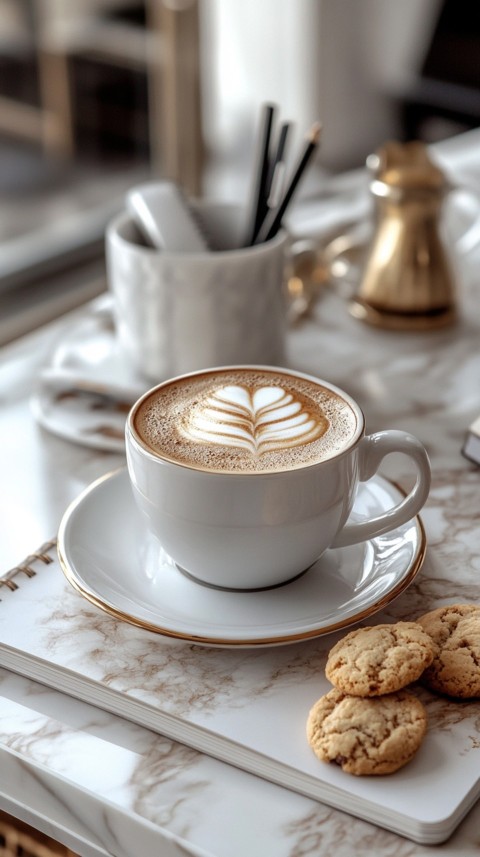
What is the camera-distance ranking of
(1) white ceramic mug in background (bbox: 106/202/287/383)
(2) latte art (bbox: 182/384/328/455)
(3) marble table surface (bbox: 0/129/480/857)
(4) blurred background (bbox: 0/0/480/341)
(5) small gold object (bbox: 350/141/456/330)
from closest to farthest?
(3) marble table surface (bbox: 0/129/480/857)
(2) latte art (bbox: 182/384/328/455)
(1) white ceramic mug in background (bbox: 106/202/287/383)
(5) small gold object (bbox: 350/141/456/330)
(4) blurred background (bbox: 0/0/480/341)

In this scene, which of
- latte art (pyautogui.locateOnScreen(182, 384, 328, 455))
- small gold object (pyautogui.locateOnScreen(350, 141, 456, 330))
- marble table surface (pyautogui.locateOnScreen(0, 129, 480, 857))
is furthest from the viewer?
small gold object (pyautogui.locateOnScreen(350, 141, 456, 330))

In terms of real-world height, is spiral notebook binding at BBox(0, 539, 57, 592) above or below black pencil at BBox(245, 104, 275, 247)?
below

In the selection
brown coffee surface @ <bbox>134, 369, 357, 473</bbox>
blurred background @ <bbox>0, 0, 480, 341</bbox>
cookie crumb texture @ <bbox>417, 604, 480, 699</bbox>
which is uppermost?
brown coffee surface @ <bbox>134, 369, 357, 473</bbox>

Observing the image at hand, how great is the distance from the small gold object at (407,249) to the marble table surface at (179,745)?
0.03 meters

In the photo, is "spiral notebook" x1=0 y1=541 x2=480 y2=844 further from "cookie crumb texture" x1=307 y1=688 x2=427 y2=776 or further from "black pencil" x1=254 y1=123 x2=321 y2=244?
"black pencil" x1=254 y1=123 x2=321 y2=244

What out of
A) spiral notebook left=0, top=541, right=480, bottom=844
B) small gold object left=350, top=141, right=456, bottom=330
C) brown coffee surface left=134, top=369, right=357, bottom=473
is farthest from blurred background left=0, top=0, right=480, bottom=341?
spiral notebook left=0, top=541, right=480, bottom=844

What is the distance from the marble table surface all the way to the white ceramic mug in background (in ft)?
0.33

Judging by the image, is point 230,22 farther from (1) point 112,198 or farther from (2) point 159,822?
(2) point 159,822

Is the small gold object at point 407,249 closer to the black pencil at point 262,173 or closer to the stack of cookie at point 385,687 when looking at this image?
the black pencil at point 262,173

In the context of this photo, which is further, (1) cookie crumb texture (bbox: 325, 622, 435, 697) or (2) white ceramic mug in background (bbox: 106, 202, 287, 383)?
(2) white ceramic mug in background (bbox: 106, 202, 287, 383)

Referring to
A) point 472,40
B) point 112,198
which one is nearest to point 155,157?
point 112,198

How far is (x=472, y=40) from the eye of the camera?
316 centimetres

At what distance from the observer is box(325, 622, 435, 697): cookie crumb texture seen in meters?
0.47

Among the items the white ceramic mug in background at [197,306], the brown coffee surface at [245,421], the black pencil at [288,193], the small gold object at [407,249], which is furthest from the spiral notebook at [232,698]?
the small gold object at [407,249]
